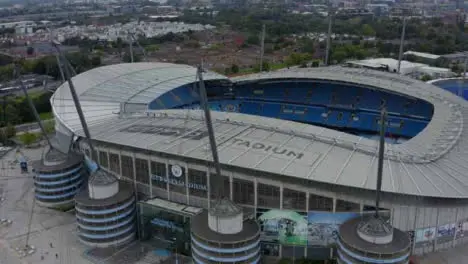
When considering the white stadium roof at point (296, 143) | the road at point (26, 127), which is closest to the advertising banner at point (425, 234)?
the white stadium roof at point (296, 143)

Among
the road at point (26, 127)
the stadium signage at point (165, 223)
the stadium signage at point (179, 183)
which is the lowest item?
the road at point (26, 127)

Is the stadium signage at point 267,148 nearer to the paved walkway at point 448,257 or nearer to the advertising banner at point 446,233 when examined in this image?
the advertising banner at point 446,233

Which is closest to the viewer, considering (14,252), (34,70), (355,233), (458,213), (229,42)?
(355,233)

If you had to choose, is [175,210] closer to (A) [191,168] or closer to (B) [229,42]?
(A) [191,168]

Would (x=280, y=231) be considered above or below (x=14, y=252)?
above

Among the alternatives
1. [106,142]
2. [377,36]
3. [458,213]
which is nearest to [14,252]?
[106,142]


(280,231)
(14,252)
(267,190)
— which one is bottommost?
(14,252)

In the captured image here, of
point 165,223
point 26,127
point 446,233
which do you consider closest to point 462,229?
point 446,233
